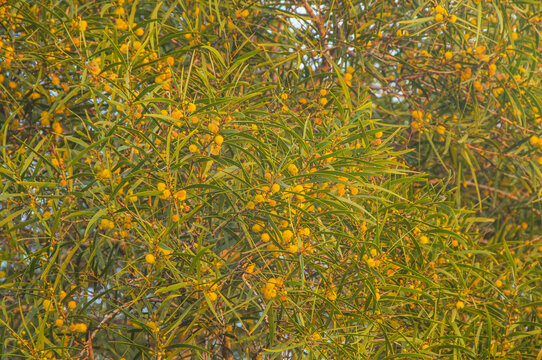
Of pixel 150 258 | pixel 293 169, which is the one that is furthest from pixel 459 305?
pixel 150 258

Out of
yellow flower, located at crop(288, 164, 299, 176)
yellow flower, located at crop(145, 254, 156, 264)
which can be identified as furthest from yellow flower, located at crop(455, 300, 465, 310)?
yellow flower, located at crop(145, 254, 156, 264)

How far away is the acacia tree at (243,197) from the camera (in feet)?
3.56

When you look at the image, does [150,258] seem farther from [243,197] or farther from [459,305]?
[459,305]

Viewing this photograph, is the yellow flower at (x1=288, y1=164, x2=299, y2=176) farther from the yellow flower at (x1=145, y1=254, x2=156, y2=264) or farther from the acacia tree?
the yellow flower at (x1=145, y1=254, x2=156, y2=264)

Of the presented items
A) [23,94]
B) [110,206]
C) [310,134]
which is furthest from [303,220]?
[23,94]

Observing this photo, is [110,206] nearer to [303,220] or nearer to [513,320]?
[303,220]

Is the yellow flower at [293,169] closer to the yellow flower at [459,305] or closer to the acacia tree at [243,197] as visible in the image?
the acacia tree at [243,197]

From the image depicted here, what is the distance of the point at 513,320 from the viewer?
140cm

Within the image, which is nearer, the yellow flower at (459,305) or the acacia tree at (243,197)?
the acacia tree at (243,197)

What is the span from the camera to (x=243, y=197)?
1.19 meters

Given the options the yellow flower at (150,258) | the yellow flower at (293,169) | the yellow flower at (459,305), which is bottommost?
the yellow flower at (459,305)

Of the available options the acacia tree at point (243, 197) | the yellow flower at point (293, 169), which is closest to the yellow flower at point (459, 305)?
the acacia tree at point (243, 197)

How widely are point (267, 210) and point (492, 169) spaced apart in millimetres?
1379

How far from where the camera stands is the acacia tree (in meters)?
1.08
